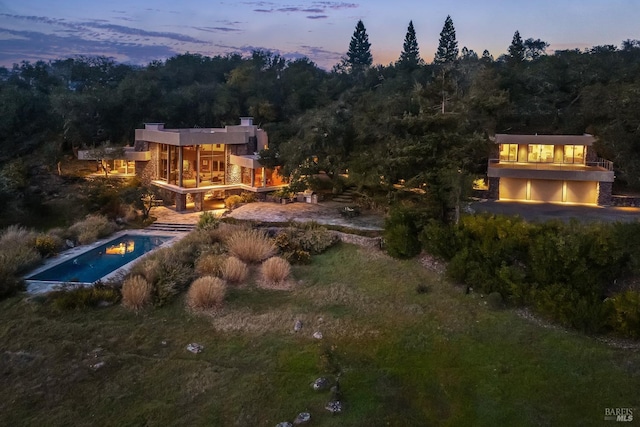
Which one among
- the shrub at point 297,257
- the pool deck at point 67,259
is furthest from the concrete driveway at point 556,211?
the pool deck at point 67,259

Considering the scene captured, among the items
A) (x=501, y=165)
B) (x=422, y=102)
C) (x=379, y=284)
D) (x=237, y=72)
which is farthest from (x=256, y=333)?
(x=237, y=72)

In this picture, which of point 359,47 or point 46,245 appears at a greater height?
point 359,47

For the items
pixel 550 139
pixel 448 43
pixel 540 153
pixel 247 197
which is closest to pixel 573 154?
pixel 540 153

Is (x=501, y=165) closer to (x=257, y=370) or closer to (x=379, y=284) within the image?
(x=379, y=284)

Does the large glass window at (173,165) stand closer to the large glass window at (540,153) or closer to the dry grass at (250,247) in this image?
the dry grass at (250,247)

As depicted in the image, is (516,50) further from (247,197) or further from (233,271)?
(233,271)

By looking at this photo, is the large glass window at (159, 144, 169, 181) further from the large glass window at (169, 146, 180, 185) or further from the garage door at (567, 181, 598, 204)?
the garage door at (567, 181, 598, 204)
